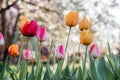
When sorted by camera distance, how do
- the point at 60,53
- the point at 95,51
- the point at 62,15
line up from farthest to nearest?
1. the point at 62,15
2. the point at 95,51
3. the point at 60,53

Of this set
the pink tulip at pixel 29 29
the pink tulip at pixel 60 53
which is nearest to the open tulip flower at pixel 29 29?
the pink tulip at pixel 29 29

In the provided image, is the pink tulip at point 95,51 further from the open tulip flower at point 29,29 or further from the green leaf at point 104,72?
the open tulip flower at point 29,29

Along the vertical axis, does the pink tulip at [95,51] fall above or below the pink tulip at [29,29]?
below

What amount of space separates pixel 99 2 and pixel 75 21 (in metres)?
9.17

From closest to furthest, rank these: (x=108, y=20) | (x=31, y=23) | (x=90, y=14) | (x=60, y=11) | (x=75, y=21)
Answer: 1. (x=31, y=23)
2. (x=75, y=21)
3. (x=60, y=11)
4. (x=90, y=14)
5. (x=108, y=20)

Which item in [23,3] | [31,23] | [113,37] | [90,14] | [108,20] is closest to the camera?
[31,23]

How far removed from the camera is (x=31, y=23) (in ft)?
6.94

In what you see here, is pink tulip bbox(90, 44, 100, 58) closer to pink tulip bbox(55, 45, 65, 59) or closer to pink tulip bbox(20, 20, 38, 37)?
pink tulip bbox(55, 45, 65, 59)

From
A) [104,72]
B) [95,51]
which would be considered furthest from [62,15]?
[104,72]

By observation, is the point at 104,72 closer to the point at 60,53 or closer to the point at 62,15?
the point at 60,53

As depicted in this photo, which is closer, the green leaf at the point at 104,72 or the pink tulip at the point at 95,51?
the green leaf at the point at 104,72

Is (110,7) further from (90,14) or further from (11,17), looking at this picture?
(11,17)

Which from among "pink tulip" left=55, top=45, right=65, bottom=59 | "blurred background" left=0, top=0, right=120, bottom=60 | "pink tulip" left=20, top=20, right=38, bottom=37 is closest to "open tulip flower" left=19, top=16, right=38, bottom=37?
"pink tulip" left=20, top=20, right=38, bottom=37

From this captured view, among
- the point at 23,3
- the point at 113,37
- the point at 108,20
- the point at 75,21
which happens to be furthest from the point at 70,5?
the point at 75,21
